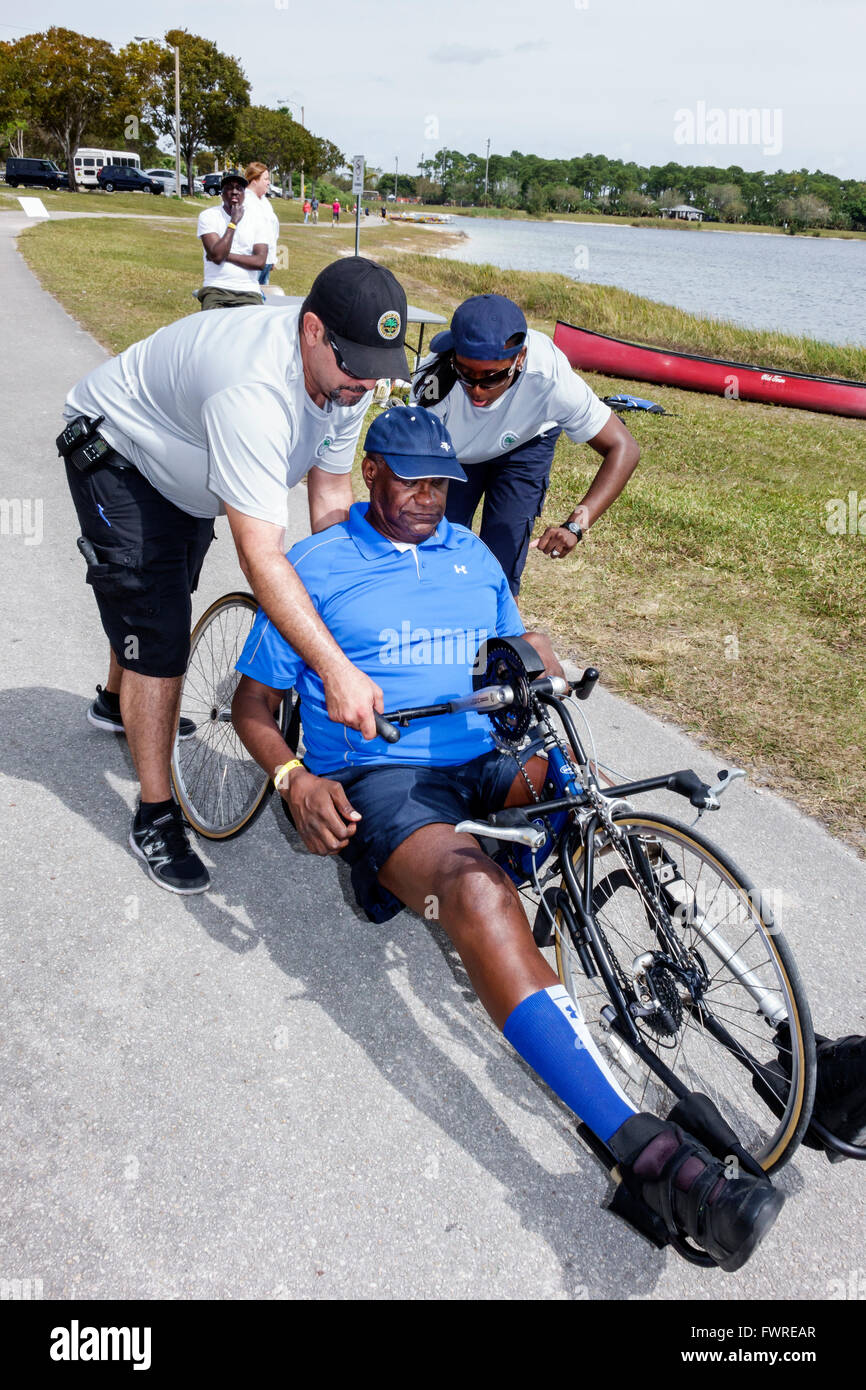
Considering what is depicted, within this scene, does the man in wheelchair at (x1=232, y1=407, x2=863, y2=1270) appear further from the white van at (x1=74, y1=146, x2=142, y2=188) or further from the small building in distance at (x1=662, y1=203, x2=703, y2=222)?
the small building in distance at (x1=662, y1=203, x2=703, y2=222)

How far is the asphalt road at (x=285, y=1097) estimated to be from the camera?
6.70 ft

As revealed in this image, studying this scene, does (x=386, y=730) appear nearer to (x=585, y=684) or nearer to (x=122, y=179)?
(x=585, y=684)

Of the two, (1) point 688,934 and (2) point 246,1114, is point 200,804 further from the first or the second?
(1) point 688,934

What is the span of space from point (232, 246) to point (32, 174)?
48.1 meters

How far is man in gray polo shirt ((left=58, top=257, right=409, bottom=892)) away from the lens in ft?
7.88

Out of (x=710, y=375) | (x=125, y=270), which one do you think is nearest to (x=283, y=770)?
(x=710, y=375)

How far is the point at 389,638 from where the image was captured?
2717mm

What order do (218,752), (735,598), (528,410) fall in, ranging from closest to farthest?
(218,752), (528,410), (735,598)

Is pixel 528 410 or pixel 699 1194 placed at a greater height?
pixel 528 410

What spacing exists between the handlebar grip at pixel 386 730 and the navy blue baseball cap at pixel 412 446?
76 cm

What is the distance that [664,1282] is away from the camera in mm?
2049

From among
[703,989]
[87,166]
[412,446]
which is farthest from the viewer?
[87,166]

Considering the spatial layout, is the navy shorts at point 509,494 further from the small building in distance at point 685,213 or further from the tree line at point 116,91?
the small building in distance at point 685,213

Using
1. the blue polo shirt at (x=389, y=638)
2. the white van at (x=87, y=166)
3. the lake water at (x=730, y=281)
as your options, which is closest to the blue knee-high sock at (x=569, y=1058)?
the blue polo shirt at (x=389, y=638)
